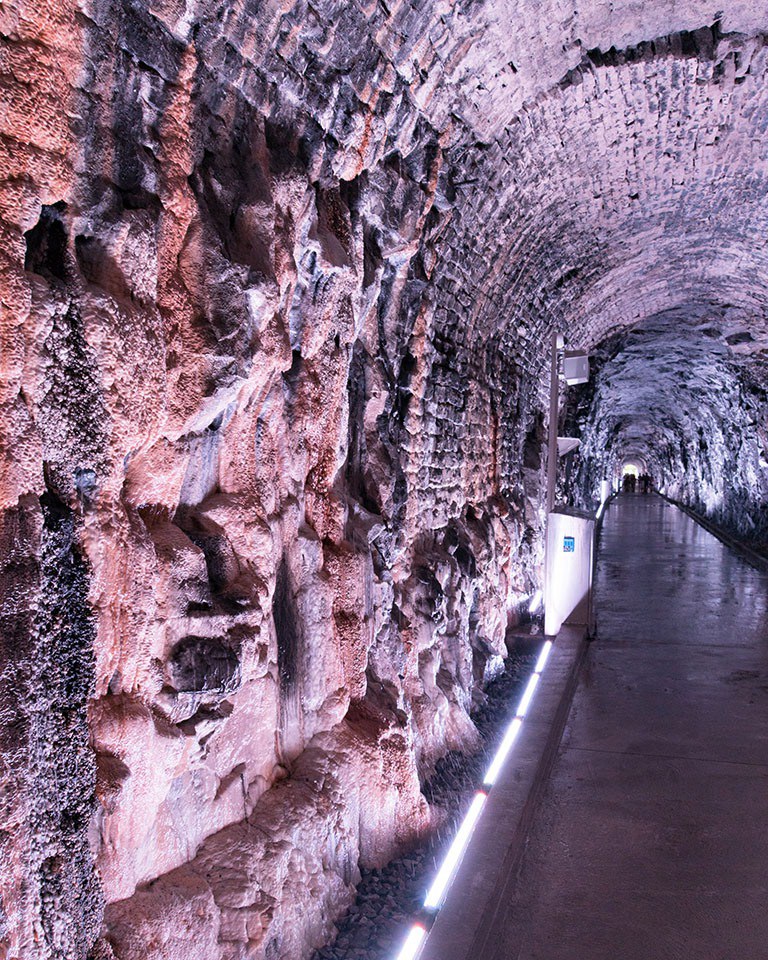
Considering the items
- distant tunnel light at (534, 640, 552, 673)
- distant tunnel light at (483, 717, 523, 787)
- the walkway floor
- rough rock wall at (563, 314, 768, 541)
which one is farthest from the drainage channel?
rough rock wall at (563, 314, 768, 541)

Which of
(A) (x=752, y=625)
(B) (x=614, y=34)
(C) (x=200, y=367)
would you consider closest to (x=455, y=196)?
(B) (x=614, y=34)

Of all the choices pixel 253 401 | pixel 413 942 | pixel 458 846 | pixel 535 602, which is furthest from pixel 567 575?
pixel 253 401

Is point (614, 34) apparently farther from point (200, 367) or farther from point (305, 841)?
point (305, 841)

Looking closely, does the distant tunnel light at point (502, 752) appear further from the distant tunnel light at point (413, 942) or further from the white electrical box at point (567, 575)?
the white electrical box at point (567, 575)

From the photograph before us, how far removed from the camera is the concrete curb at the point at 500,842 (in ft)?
10.9

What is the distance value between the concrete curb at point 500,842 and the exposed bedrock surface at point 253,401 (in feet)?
1.53

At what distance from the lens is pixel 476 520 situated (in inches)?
273

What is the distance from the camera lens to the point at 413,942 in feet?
10.5

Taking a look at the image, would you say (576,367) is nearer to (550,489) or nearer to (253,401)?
(550,489)

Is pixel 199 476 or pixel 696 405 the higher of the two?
pixel 696 405

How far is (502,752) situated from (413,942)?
6.35 feet

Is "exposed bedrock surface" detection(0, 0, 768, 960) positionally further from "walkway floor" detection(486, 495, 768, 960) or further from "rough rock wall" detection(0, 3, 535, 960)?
"walkway floor" detection(486, 495, 768, 960)

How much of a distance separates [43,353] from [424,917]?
276cm

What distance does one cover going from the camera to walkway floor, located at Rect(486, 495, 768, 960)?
348cm
